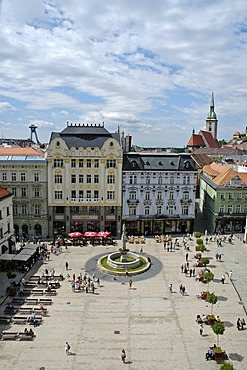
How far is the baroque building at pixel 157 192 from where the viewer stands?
67125 millimetres

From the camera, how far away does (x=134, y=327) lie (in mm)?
33781

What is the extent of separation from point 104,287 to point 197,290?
1144cm

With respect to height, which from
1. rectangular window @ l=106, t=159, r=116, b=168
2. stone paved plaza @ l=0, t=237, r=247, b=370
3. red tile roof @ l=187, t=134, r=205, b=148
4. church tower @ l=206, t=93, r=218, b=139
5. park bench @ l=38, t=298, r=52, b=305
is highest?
church tower @ l=206, t=93, r=218, b=139

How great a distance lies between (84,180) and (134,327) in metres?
35.8

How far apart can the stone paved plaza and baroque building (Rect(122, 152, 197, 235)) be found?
1813cm

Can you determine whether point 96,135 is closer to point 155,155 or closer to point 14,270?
point 155,155

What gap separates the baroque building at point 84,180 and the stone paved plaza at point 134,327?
638 inches

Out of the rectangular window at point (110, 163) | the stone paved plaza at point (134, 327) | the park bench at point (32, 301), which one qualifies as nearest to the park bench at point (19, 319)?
the stone paved plaza at point (134, 327)

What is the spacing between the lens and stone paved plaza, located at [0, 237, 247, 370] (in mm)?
28453

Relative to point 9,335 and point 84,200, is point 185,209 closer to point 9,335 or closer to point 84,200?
point 84,200

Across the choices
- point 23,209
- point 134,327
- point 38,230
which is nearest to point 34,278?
point 134,327

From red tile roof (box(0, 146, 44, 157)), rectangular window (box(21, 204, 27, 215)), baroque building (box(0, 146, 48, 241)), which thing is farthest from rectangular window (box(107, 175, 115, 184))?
rectangular window (box(21, 204, 27, 215))

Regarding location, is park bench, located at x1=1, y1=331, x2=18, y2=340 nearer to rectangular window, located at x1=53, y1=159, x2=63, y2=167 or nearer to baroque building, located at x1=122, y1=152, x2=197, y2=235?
rectangular window, located at x1=53, y1=159, x2=63, y2=167

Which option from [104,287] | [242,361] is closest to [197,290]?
[104,287]
